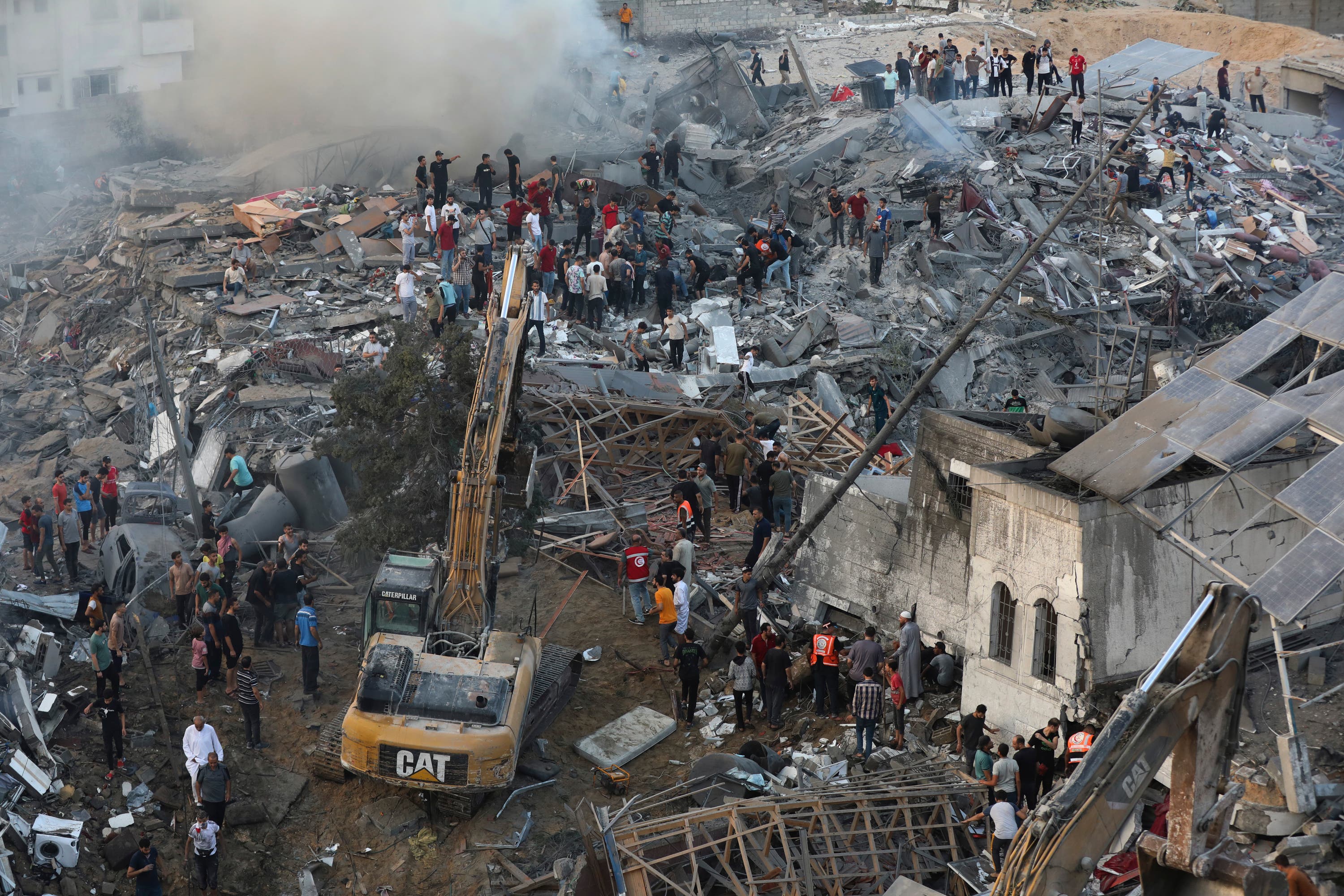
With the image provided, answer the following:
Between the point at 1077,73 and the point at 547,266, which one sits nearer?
the point at 547,266

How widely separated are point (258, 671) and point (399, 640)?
3437mm

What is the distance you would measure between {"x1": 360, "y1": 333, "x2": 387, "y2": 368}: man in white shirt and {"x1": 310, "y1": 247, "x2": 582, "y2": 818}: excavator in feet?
17.8

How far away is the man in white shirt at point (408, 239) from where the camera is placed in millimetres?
24875

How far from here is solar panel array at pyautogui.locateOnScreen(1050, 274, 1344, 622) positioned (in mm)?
11016

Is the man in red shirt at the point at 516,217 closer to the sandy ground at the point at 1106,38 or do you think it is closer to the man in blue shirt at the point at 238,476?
the man in blue shirt at the point at 238,476

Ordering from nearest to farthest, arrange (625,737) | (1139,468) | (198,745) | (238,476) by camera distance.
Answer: (1139,468)
(198,745)
(625,737)
(238,476)

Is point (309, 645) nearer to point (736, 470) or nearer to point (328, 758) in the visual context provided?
point (328, 758)

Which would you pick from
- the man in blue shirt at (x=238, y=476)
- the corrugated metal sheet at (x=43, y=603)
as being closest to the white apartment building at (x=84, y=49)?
the man in blue shirt at (x=238, y=476)

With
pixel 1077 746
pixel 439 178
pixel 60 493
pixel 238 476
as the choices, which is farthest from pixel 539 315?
pixel 1077 746

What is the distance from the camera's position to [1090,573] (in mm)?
12812

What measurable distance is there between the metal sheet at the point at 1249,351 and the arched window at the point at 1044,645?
111 inches

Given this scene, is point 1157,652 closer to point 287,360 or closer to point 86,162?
point 287,360

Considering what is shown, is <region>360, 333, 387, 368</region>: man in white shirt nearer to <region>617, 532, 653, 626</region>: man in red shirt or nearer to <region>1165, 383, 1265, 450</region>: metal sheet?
<region>617, 532, 653, 626</region>: man in red shirt

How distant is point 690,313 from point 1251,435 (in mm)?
13944
